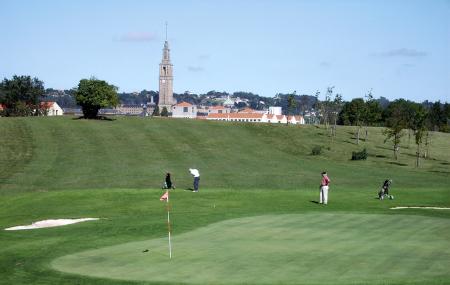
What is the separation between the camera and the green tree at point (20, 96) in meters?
174

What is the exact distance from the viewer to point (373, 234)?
32219 mm

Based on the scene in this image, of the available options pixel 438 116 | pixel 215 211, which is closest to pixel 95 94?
pixel 215 211

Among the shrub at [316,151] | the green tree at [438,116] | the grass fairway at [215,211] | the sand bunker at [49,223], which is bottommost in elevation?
the sand bunker at [49,223]

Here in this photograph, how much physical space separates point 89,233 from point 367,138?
89581mm

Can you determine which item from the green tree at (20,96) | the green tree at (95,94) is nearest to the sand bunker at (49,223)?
the green tree at (95,94)

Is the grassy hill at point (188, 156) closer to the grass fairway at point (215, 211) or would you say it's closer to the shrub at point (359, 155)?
the grass fairway at point (215, 211)

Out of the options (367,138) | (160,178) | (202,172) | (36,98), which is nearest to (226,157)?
Result: (202,172)

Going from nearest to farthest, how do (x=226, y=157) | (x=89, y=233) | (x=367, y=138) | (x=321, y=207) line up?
(x=89, y=233)
(x=321, y=207)
(x=226, y=157)
(x=367, y=138)

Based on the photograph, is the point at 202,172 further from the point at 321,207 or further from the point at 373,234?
the point at 373,234

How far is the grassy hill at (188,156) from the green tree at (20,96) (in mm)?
54908

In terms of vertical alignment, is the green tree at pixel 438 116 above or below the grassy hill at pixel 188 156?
above

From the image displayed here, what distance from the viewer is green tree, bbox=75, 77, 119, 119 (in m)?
121

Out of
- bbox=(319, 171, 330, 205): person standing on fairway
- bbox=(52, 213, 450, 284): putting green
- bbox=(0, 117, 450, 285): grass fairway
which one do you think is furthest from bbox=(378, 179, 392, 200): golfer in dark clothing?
bbox=(52, 213, 450, 284): putting green

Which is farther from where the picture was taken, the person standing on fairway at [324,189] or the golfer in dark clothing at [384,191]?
the golfer in dark clothing at [384,191]
